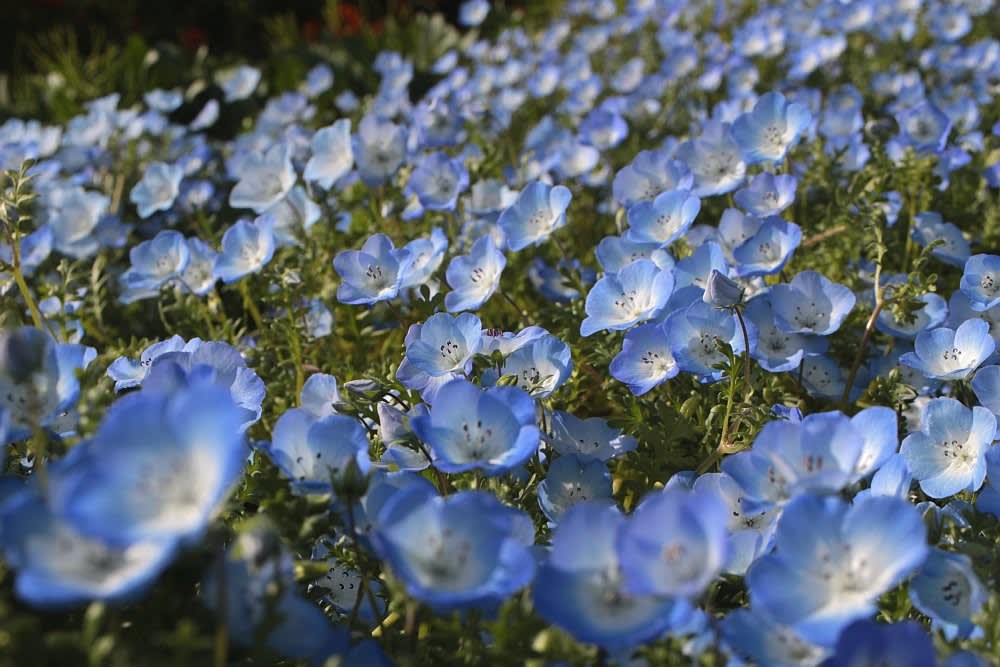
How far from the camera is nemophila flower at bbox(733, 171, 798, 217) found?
2.34 m

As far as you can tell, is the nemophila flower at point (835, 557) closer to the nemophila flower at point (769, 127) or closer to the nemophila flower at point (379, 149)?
the nemophila flower at point (769, 127)

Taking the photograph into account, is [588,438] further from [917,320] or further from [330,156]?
[330,156]

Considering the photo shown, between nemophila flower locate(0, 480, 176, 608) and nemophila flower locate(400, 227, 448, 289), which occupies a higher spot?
nemophila flower locate(0, 480, 176, 608)

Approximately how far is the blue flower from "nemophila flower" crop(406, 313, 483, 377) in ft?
1.12

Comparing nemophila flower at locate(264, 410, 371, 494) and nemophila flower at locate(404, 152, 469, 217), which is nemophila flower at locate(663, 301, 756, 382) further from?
nemophila flower at locate(404, 152, 469, 217)

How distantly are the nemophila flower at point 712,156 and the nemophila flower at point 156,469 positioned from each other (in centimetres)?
175

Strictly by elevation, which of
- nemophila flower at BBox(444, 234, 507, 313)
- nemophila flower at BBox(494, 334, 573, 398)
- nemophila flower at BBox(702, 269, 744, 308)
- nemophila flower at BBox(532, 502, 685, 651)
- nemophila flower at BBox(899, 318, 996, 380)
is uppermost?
nemophila flower at BBox(532, 502, 685, 651)

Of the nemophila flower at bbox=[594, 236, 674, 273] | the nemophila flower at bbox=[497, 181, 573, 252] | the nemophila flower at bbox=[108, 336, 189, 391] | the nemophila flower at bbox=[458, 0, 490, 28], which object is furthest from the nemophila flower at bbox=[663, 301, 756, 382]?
the nemophila flower at bbox=[458, 0, 490, 28]

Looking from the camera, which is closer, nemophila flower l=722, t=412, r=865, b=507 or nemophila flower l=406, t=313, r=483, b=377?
nemophila flower l=722, t=412, r=865, b=507

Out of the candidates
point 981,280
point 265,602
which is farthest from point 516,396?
point 981,280

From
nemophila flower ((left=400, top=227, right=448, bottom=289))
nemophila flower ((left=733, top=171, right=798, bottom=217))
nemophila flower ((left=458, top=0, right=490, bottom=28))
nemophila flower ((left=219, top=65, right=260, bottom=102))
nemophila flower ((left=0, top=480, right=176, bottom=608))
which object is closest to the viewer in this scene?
nemophila flower ((left=0, top=480, right=176, bottom=608))

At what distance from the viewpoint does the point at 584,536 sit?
3.99 feet

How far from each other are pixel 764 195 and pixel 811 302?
1.48 feet

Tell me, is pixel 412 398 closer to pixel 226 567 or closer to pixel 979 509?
pixel 226 567
